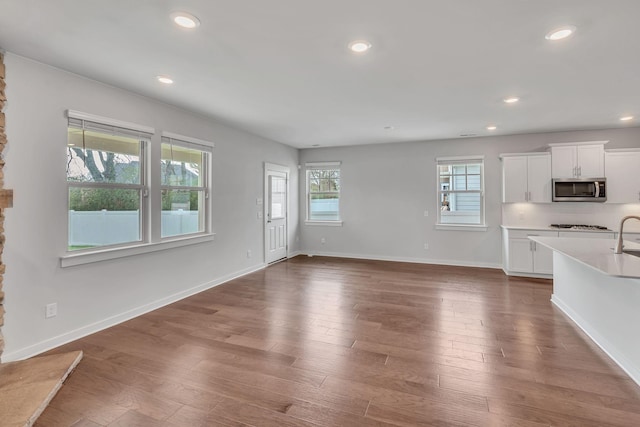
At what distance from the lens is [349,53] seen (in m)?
2.65

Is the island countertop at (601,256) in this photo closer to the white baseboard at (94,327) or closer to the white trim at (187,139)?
the white baseboard at (94,327)

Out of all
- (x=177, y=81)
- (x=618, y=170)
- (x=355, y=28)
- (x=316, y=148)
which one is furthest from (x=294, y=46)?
(x=618, y=170)

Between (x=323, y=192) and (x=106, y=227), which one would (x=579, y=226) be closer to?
(x=323, y=192)

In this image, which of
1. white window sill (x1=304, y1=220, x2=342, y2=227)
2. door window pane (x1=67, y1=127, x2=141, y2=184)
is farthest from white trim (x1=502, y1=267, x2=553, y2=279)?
door window pane (x1=67, y1=127, x2=141, y2=184)

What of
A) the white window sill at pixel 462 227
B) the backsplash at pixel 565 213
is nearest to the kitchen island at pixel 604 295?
the backsplash at pixel 565 213

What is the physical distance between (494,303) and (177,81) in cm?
461

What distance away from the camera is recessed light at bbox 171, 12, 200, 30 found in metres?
2.08

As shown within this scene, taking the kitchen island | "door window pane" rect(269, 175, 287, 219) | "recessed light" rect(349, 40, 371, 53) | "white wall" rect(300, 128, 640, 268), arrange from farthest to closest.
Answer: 1. "door window pane" rect(269, 175, 287, 219)
2. "white wall" rect(300, 128, 640, 268)
3. "recessed light" rect(349, 40, 371, 53)
4. the kitchen island

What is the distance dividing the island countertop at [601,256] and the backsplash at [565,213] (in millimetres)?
2238

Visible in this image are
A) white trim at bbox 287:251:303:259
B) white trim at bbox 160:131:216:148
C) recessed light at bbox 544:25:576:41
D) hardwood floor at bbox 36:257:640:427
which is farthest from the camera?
white trim at bbox 287:251:303:259

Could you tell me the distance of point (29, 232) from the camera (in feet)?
8.84

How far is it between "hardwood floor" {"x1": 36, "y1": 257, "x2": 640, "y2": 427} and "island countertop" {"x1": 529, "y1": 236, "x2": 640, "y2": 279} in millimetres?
848

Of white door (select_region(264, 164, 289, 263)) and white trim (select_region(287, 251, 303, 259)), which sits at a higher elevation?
white door (select_region(264, 164, 289, 263))

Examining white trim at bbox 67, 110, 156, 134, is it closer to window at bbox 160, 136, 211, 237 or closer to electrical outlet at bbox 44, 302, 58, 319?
window at bbox 160, 136, 211, 237
